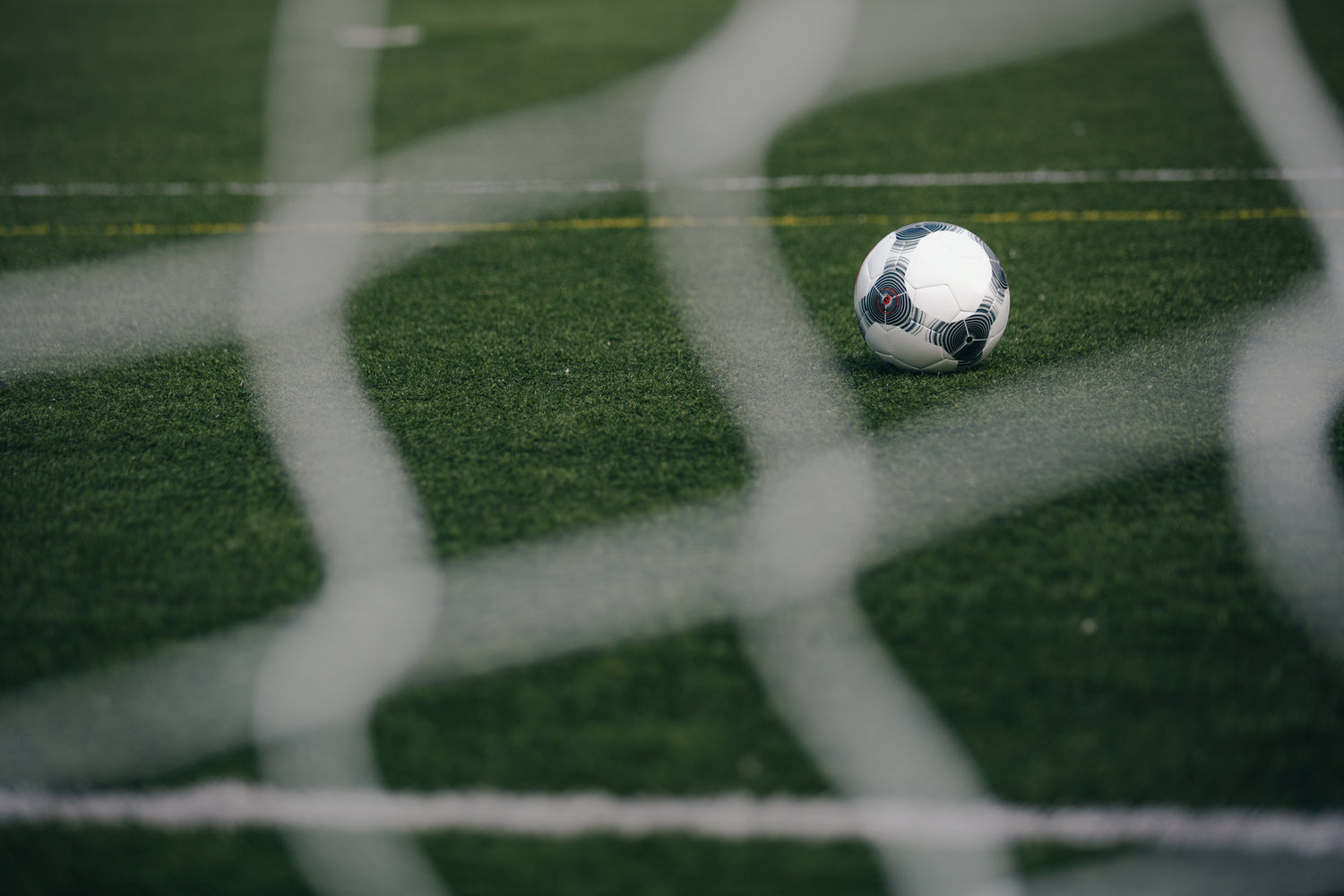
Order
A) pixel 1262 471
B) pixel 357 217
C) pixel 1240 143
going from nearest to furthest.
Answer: pixel 1262 471, pixel 357 217, pixel 1240 143

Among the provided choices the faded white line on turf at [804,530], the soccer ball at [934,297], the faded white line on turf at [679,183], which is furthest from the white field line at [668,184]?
the soccer ball at [934,297]

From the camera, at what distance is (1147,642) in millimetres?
1882

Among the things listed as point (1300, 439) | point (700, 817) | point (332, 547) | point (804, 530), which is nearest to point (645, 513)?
point (804, 530)

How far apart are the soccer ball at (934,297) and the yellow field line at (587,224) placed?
1.45 metres

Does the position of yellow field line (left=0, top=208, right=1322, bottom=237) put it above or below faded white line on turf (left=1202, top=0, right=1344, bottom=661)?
above

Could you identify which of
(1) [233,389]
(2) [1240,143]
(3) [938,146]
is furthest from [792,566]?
(2) [1240,143]

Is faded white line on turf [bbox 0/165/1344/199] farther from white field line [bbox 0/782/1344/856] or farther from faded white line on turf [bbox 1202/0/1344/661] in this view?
white field line [bbox 0/782/1344/856]

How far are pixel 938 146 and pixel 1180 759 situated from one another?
4.14 metres

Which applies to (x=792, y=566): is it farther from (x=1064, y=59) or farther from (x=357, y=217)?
(x=1064, y=59)

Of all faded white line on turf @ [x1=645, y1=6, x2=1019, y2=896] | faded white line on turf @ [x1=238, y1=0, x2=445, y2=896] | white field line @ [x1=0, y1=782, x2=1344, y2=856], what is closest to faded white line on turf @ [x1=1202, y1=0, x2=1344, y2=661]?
white field line @ [x1=0, y1=782, x2=1344, y2=856]

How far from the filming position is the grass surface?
160 cm

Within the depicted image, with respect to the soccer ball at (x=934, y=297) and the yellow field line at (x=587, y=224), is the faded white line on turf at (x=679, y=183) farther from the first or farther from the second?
the soccer ball at (x=934, y=297)

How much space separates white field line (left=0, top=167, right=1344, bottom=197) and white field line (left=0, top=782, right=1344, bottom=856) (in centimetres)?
359

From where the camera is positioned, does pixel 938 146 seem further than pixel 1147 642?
Yes
